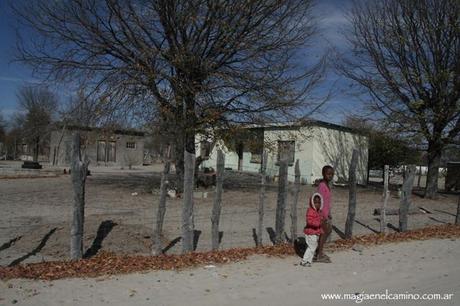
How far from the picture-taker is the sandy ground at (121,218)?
10008mm

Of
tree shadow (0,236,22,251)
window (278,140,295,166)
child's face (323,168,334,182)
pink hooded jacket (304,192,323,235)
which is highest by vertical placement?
window (278,140,295,166)

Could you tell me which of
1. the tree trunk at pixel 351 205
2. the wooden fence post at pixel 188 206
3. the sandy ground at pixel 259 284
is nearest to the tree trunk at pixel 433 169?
the tree trunk at pixel 351 205

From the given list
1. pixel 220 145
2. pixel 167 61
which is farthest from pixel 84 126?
pixel 220 145

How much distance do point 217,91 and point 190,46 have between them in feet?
6.43

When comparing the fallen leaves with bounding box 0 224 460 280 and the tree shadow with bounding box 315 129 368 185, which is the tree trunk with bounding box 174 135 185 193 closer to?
the fallen leaves with bounding box 0 224 460 280

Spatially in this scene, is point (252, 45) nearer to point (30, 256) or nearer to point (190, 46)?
point (190, 46)

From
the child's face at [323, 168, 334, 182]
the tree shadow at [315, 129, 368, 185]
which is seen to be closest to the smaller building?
the tree shadow at [315, 129, 368, 185]

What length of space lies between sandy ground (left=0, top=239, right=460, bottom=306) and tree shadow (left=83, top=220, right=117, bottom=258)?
2.60m

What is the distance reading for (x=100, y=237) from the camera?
10.4m

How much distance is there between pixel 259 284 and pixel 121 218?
771cm

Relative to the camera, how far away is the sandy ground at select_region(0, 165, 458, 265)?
10008 mm

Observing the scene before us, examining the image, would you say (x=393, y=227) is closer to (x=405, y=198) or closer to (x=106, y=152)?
(x=405, y=198)

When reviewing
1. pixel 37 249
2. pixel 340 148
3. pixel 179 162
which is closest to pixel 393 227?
pixel 37 249

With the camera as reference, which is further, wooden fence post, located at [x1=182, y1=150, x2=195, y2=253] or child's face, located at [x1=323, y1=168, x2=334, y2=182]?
wooden fence post, located at [x1=182, y1=150, x2=195, y2=253]
